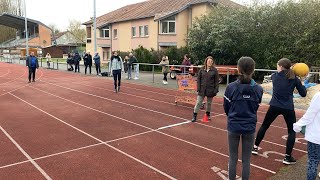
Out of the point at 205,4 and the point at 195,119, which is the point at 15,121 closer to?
the point at 195,119

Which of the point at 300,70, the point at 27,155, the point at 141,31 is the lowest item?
the point at 27,155

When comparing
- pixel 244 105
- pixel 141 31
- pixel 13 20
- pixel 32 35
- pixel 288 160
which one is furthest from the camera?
pixel 32 35

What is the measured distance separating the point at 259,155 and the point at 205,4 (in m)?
23.6

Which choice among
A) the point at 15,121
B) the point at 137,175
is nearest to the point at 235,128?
the point at 137,175

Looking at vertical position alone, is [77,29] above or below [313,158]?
above

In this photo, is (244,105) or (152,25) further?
(152,25)

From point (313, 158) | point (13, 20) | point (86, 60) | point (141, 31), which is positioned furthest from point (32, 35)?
point (313, 158)

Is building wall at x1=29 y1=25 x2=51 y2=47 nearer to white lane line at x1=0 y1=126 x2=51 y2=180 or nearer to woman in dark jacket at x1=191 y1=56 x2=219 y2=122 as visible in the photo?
white lane line at x1=0 y1=126 x2=51 y2=180

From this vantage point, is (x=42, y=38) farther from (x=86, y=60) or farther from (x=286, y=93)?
(x=286, y=93)

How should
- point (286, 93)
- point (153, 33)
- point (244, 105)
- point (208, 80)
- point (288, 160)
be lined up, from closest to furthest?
point (244, 105)
point (286, 93)
point (288, 160)
point (208, 80)
point (153, 33)

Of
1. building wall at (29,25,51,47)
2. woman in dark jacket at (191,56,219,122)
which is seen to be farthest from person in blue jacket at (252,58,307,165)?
building wall at (29,25,51,47)

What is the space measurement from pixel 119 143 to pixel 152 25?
26.4m

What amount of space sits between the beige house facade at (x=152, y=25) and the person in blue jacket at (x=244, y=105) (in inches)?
854

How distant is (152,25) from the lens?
103 feet
